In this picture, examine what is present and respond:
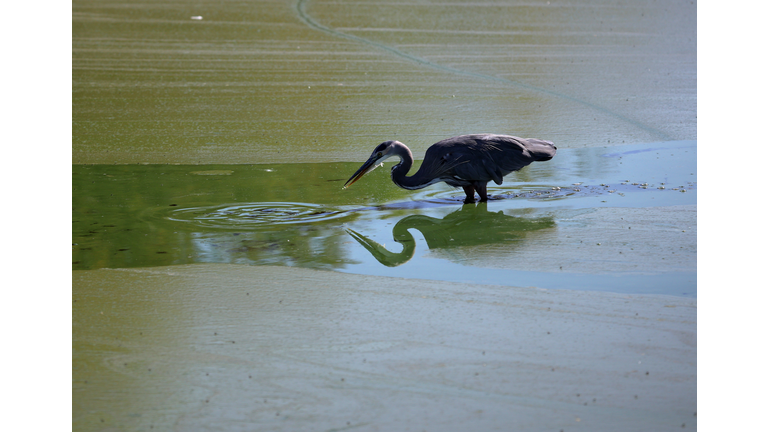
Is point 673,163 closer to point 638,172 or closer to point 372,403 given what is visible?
point 638,172

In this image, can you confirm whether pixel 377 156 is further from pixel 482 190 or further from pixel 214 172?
pixel 214 172

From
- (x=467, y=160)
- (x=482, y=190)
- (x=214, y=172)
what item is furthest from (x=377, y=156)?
(x=214, y=172)

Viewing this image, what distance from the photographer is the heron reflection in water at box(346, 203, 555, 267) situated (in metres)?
4.68

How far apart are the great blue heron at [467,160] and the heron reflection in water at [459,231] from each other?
223mm

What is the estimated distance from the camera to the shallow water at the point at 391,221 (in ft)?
14.2

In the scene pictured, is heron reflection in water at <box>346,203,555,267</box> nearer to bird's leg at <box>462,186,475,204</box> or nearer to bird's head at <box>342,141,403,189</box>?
bird's leg at <box>462,186,475,204</box>

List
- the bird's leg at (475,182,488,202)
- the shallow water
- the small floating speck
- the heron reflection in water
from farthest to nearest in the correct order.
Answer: the small floating speck < the bird's leg at (475,182,488,202) < the heron reflection in water < the shallow water

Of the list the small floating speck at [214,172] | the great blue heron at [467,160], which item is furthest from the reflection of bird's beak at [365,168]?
the small floating speck at [214,172]

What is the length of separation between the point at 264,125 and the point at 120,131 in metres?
1.35

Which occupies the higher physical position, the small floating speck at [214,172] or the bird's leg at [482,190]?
the small floating speck at [214,172]

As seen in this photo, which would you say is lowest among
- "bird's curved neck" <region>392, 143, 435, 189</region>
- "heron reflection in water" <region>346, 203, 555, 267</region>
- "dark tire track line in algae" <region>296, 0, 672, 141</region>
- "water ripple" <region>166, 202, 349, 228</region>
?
"heron reflection in water" <region>346, 203, 555, 267</region>

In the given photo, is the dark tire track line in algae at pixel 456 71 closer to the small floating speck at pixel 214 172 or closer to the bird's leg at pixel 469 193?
the bird's leg at pixel 469 193

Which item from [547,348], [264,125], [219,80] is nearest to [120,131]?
[264,125]

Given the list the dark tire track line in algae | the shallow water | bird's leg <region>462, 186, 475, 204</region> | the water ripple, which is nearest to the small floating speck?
the shallow water
